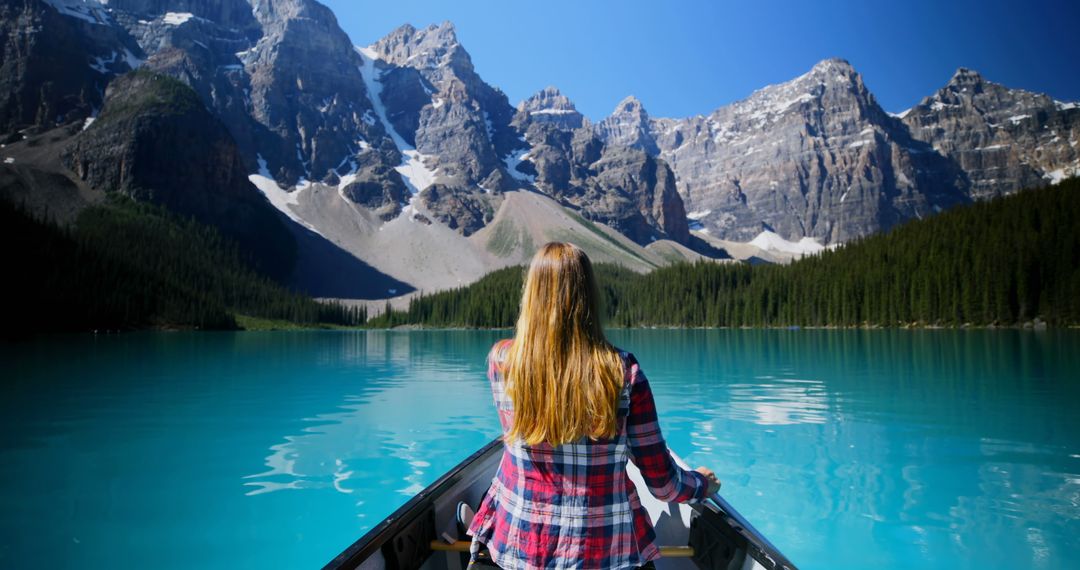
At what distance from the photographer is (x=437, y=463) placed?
41.5ft

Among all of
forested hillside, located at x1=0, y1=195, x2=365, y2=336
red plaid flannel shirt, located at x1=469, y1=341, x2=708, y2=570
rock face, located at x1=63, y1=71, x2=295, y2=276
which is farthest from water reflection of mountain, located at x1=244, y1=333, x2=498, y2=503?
rock face, located at x1=63, y1=71, x2=295, y2=276

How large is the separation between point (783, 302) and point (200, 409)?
366 feet

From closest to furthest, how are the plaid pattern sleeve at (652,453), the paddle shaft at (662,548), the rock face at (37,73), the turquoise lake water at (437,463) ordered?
the plaid pattern sleeve at (652,453), the paddle shaft at (662,548), the turquoise lake water at (437,463), the rock face at (37,73)

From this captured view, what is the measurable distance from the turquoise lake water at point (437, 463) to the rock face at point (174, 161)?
176625 mm

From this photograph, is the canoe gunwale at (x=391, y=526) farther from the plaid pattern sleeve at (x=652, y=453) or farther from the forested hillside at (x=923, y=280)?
the forested hillside at (x=923, y=280)

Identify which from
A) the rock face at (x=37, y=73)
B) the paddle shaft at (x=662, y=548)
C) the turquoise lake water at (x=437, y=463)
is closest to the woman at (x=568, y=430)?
the paddle shaft at (x=662, y=548)

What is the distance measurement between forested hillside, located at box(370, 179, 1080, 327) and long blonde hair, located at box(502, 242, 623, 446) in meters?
96.2

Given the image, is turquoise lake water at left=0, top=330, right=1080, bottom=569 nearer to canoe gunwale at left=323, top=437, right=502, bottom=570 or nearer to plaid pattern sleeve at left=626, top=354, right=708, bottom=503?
canoe gunwale at left=323, top=437, right=502, bottom=570

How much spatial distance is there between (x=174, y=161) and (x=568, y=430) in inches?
8451

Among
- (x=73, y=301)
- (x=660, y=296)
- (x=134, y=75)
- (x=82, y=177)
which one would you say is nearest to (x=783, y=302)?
(x=660, y=296)

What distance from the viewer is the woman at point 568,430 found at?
2.92 metres

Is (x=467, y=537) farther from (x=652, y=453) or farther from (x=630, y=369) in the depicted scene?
(x=630, y=369)

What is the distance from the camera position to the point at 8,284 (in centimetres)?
9450

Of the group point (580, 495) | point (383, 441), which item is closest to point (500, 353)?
point (580, 495)
